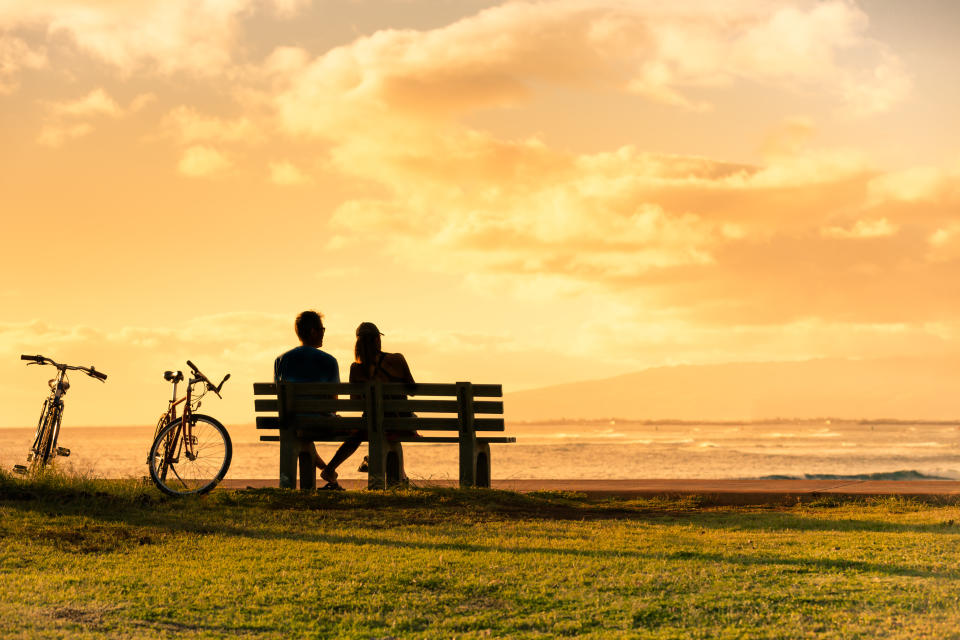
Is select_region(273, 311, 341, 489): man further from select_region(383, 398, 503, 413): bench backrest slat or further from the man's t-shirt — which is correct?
select_region(383, 398, 503, 413): bench backrest slat

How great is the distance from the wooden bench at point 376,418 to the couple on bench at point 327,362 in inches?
7.4

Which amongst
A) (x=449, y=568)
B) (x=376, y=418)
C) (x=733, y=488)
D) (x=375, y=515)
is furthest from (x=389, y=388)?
(x=449, y=568)

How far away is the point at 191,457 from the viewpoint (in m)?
10.7

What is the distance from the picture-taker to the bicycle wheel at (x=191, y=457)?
10547 millimetres

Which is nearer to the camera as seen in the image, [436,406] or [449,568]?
[449,568]

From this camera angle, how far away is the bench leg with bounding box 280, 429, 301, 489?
11391 mm

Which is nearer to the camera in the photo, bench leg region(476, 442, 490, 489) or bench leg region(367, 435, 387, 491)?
bench leg region(367, 435, 387, 491)

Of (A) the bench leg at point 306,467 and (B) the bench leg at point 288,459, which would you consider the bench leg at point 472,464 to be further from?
(B) the bench leg at point 288,459

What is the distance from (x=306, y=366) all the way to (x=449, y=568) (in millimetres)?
5527

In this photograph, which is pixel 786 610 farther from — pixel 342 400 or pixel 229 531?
pixel 342 400

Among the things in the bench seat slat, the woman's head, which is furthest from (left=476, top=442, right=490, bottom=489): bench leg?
the woman's head

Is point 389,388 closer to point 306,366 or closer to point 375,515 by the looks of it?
point 306,366

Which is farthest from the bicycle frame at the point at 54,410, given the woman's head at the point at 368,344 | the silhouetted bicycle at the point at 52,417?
the woman's head at the point at 368,344

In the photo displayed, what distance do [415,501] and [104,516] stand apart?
2.97 meters
